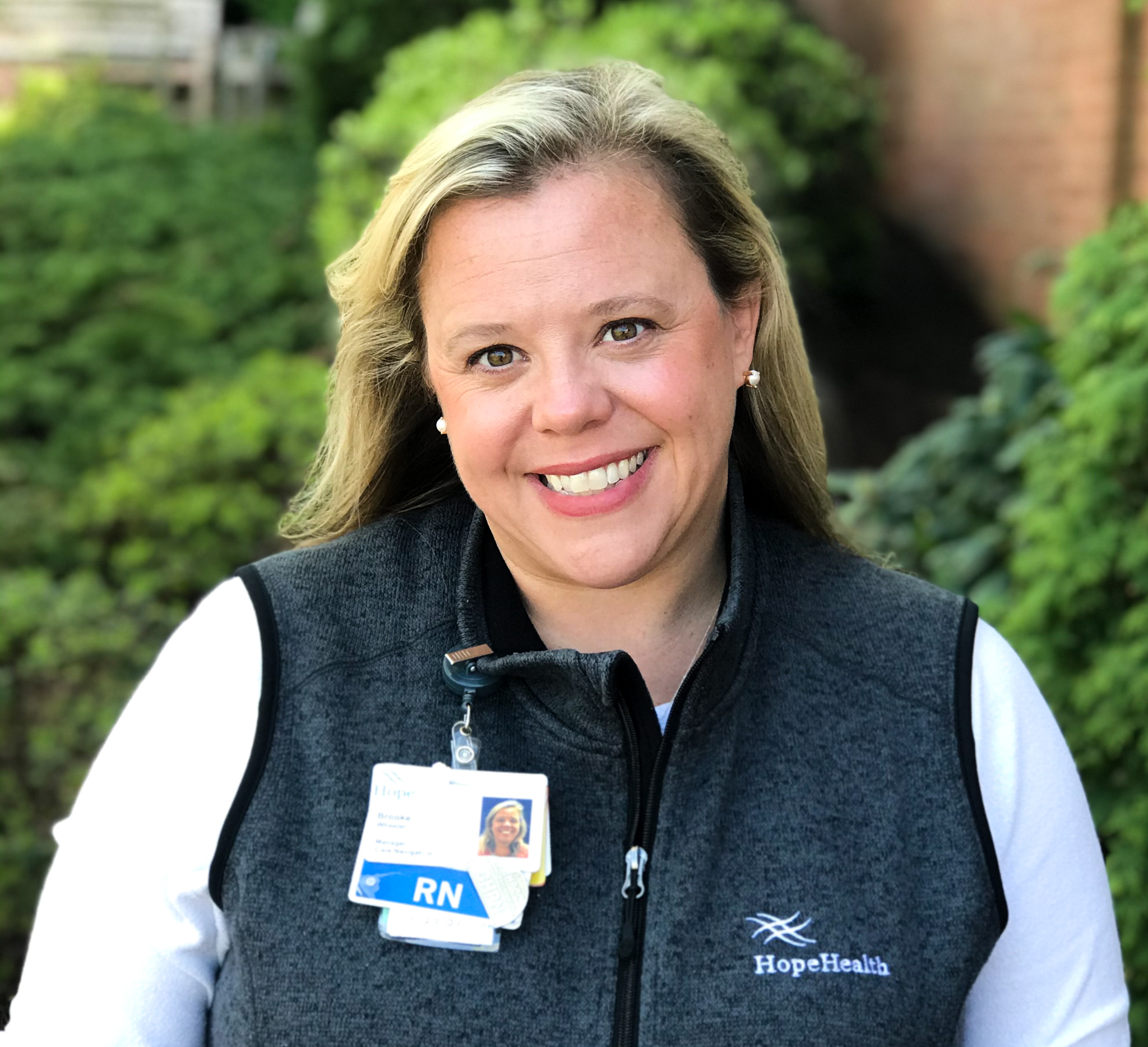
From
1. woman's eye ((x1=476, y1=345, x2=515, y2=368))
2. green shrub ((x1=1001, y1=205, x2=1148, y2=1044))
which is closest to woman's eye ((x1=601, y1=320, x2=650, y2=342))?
woman's eye ((x1=476, y1=345, x2=515, y2=368))

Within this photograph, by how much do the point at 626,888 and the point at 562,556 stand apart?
0.43 m

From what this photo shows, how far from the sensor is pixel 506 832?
5.59 feet

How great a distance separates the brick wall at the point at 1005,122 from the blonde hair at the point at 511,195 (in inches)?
86.4

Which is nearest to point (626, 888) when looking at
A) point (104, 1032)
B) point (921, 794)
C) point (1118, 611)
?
point (921, 794)

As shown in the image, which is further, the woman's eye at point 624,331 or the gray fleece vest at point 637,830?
the woman's eye at point 624,331

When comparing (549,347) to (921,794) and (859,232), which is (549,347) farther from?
(859,232)

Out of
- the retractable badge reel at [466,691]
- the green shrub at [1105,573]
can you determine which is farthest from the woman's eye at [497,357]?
the green shrub at [1105,573]

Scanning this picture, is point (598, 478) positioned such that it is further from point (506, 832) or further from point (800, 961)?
point (800, 961)

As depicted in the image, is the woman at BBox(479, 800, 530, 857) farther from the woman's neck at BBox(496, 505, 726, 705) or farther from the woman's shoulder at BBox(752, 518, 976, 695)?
the woman's shoulder at BBox(752, 518, 976, 695)

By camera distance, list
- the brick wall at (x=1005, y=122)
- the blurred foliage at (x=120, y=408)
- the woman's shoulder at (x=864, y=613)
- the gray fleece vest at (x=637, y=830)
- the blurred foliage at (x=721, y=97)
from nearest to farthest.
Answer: the gray fleece vest at (x=637, y=830) → the woman's shoulder at (x=864, y=613) → the blurred foliage at (x=120, y=408) → the brick wall at (x=1005, y=122) → the blurred foliage at (x=721, y=97)

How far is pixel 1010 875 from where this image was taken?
173cm

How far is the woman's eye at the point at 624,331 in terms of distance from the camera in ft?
5.73

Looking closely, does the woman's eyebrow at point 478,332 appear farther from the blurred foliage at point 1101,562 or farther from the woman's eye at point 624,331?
the blurred foliage at point 1101,562

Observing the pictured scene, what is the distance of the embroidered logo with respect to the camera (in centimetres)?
165
